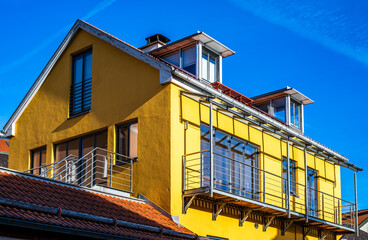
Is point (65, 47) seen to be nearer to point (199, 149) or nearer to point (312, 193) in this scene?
point (199, 149)

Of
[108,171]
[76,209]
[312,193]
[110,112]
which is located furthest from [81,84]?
[312,193]

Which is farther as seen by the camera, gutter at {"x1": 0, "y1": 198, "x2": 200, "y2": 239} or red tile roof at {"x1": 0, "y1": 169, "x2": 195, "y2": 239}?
red tile roof at {"x1": 0, "y1": 169, "x2": 195, "y2": 239}

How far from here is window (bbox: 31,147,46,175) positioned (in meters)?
22.2

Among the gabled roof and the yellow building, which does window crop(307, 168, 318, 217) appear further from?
the gabled roof

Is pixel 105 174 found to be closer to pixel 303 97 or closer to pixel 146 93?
pixel 146 93

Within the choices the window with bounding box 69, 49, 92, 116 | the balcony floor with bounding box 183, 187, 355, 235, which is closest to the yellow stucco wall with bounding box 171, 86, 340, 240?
the balcony floor with bounding box 183, 187, 355, 235

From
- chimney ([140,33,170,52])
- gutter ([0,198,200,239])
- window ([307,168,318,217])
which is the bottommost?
gutter ([0,198,200,239])

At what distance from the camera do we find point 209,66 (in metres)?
22.2

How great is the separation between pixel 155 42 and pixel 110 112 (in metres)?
4.88

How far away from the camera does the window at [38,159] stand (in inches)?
874

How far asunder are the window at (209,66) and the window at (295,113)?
5037 millimetres

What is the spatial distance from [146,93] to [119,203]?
389 cm

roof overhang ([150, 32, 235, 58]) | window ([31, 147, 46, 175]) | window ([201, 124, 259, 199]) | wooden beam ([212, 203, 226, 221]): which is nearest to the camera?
wooden beam ([212, 203, 226, 221])

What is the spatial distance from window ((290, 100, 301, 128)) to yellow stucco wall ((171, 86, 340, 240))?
76.1 inches
